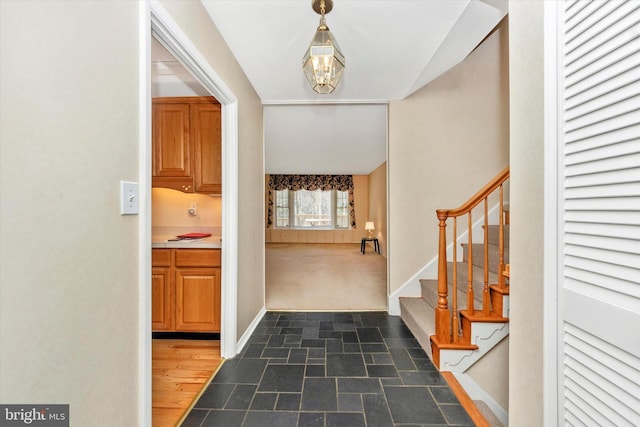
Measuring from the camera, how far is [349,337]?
241 cm

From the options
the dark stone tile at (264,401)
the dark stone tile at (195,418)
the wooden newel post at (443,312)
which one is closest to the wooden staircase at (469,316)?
the wooden newel post at (443,312)

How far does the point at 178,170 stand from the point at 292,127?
1826 mm

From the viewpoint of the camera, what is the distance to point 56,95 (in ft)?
2.44

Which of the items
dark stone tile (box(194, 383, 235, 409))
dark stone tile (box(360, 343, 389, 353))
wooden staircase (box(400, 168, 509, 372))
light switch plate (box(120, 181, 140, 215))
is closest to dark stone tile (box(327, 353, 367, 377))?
dark stone tile (box(360, 343, 389, 353))

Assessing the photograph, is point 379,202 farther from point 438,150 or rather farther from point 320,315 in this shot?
point 320,315

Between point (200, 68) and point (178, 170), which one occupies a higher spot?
point (200, 68)

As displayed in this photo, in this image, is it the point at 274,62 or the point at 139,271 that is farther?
the point at 274,62

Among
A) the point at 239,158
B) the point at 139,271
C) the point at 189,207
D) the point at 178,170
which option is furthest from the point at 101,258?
the point at 189,207

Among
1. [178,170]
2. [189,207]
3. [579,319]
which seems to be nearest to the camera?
[579,319]

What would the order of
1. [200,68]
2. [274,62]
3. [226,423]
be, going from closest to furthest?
[226,423] → [200,68] → [274,62]

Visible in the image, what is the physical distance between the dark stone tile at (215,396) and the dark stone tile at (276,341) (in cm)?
56

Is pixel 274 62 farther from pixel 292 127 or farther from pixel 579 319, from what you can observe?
pixel 579 319

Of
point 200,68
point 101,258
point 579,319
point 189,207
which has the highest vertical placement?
point 200,68

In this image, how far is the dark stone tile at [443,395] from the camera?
A: 1625 mm
